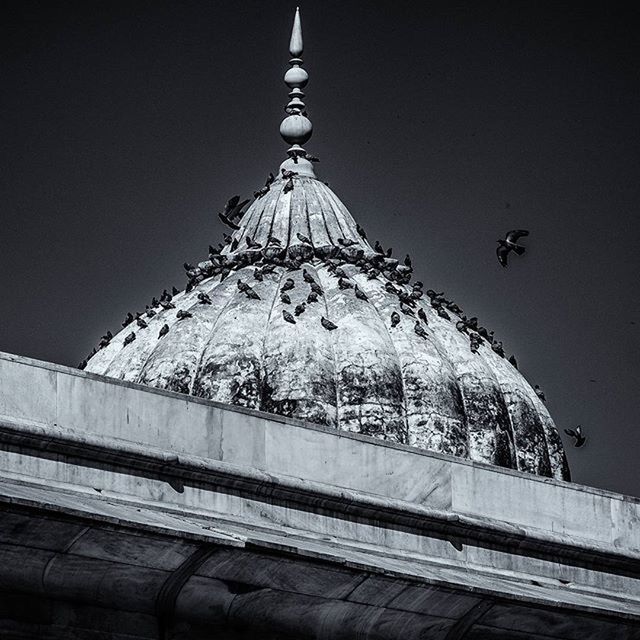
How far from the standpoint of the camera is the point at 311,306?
44.2 metres

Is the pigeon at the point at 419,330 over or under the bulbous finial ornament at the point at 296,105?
under

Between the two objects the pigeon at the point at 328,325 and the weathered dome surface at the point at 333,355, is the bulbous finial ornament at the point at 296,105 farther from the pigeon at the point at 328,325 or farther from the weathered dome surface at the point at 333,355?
the pigeon at the point at 328,325

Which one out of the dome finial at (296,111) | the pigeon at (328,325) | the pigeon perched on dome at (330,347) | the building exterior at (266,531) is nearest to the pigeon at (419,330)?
the pigeon perched on dome at (330,347)

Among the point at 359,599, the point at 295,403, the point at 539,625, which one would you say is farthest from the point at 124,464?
the point at 295,403

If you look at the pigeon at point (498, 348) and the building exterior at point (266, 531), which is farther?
the pigeon at point (498, 348)

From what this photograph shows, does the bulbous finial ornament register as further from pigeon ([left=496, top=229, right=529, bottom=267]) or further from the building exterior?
the building exterior

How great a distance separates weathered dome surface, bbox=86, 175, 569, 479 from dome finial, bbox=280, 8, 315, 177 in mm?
2430

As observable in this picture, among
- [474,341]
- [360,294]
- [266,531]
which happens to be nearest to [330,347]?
[360,294]

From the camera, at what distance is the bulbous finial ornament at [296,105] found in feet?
165

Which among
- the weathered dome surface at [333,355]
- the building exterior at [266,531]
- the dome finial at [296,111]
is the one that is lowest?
the building exterior at [266,531]

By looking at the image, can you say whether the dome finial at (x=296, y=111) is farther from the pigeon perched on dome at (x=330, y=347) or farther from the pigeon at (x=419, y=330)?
the pigeon at (x=419, y=330)

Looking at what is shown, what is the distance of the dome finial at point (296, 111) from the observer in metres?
49.9

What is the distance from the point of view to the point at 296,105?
2004 inches

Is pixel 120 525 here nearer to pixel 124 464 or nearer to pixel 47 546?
pixel 47 546
